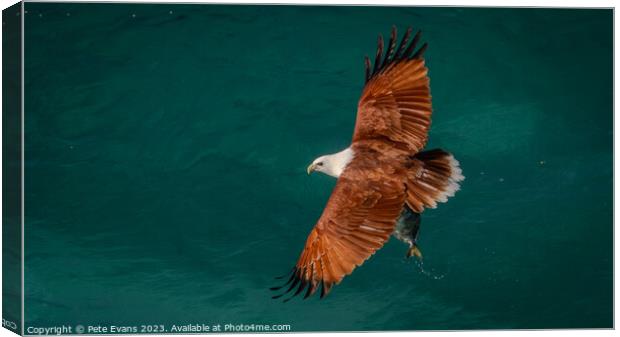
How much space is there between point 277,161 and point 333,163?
51cm

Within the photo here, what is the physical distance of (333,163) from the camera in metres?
8.14

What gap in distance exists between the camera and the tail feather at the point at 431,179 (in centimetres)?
806

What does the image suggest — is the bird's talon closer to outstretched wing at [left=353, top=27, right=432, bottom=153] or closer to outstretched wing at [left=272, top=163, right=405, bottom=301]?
outstretched wing at [left=272, top=163, right=405, bottom=301]

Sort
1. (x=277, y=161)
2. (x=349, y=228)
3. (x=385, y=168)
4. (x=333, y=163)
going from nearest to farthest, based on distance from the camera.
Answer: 1. (x=349, y=228)
2. (x=385, y=168)
3. (x=333, y=163)
4. (x=277, y=161)

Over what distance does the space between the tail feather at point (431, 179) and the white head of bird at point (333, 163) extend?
0.50 metres

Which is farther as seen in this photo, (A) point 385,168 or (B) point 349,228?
(A) point 385,168

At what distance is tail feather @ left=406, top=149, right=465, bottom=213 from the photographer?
806 cm

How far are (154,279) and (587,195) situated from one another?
355cm

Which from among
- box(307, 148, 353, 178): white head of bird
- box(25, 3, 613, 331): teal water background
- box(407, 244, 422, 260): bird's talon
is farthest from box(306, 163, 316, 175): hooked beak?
box(407, 244, 422, 260): bird's talon

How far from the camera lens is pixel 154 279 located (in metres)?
8.34

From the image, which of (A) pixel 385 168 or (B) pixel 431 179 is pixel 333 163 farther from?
(B) pixel 431 179

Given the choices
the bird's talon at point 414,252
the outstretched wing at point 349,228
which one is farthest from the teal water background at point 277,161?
the outstretched wing at point 349,228

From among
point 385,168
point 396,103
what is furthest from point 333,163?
point 396,103

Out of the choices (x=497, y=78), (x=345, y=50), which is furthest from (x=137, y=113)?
(x=497, y=78)
